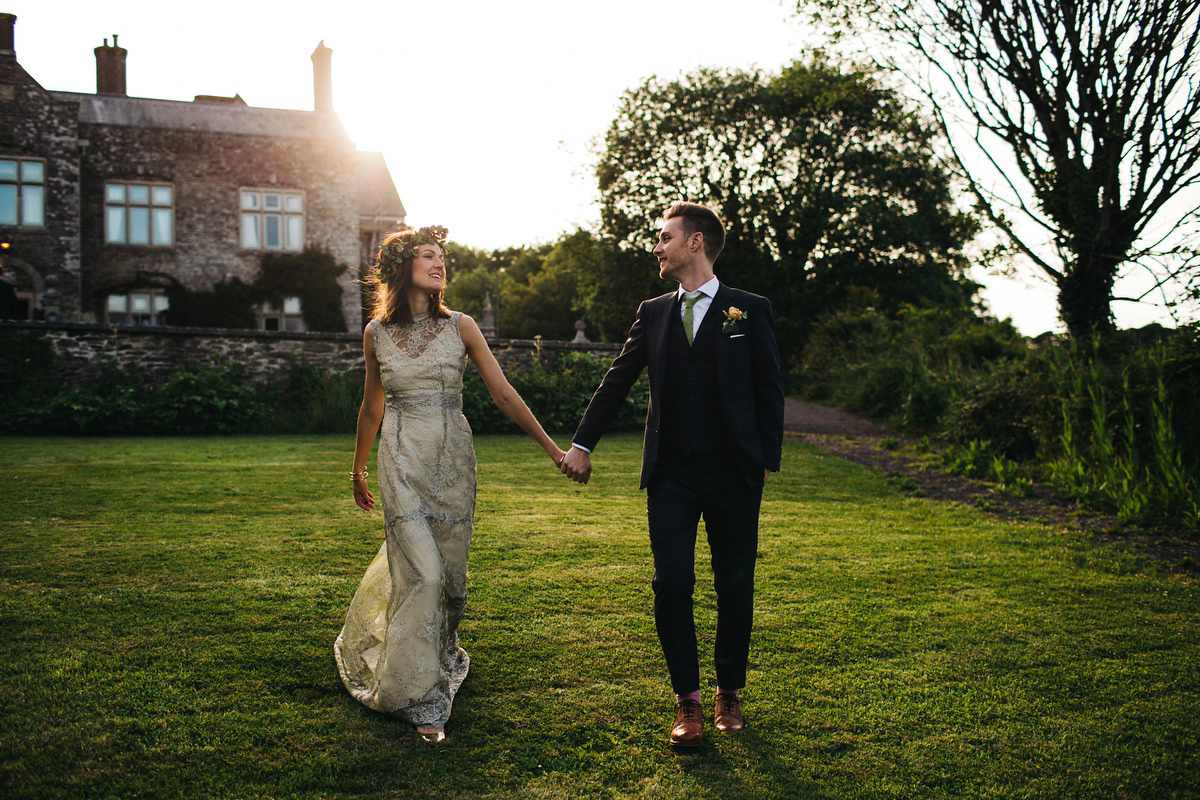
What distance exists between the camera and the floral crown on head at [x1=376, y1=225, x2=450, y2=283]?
3922mm

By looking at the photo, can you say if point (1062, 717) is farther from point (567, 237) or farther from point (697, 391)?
point (567, 237)

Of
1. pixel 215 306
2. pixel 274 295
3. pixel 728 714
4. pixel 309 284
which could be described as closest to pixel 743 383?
pixel 728 714

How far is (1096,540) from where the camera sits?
24.9ft

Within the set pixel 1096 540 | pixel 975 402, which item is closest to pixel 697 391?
pixel 1096 540

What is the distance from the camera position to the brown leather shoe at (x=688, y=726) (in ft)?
10.9

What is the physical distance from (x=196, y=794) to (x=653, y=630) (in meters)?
2.46

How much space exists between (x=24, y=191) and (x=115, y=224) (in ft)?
7.23

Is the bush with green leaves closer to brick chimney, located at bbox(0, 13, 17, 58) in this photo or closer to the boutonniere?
the boutonniere

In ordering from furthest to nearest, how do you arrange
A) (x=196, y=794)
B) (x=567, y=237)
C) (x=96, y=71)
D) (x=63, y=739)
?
(x=567, y=237), (x=96, y=71), (x=63, y=739), (x=196, y=794)

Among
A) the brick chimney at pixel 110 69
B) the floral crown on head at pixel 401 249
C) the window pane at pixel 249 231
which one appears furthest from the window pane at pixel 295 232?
the floral crown on head at pixel 401 249

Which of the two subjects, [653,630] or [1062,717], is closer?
[1062,717]

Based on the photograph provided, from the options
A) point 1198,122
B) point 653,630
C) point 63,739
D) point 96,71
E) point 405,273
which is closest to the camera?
point 63,739

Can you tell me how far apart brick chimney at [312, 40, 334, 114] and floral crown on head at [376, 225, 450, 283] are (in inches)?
1018

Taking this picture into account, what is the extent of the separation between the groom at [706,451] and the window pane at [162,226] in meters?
24.6
